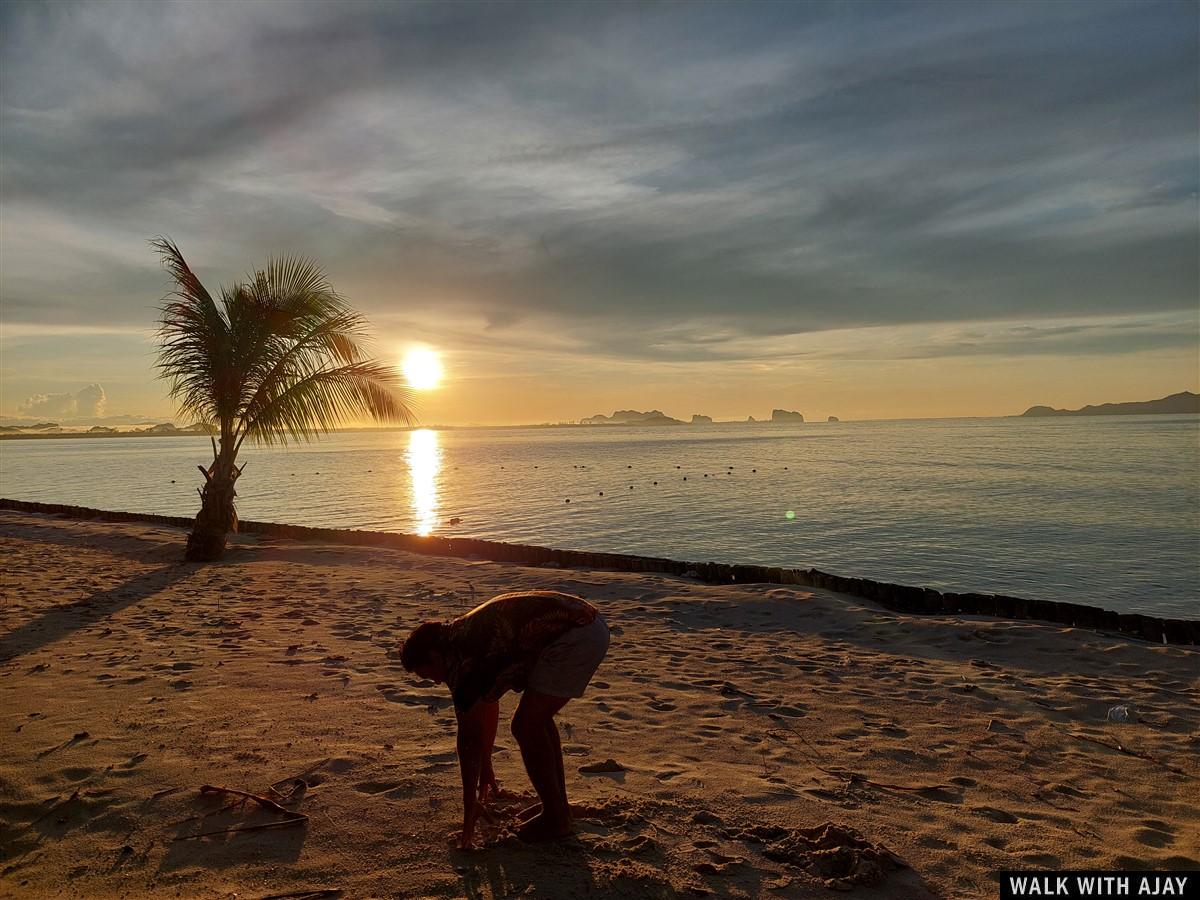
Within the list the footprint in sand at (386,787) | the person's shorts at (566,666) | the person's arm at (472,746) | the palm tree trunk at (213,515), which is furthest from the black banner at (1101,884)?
the palm tree trunk at (213,515)

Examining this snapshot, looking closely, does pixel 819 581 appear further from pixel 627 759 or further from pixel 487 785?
pixel 487 785

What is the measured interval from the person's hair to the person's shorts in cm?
58

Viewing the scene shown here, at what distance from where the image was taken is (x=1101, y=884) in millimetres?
4168

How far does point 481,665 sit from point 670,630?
7.01 metres

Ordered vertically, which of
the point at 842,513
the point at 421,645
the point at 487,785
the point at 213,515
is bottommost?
the point at 842,513

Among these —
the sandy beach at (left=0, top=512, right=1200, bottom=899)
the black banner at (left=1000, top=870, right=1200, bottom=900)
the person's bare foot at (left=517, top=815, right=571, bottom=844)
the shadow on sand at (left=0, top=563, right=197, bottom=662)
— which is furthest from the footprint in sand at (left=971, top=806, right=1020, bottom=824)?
the shadow on sand at (left=0, top=563, right=197, bottom=662)

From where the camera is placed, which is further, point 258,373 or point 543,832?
point 258,373

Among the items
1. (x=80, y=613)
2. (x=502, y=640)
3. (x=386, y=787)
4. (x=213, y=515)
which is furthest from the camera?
(x=213, y=515)

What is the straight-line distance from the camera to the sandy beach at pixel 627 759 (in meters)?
4.03

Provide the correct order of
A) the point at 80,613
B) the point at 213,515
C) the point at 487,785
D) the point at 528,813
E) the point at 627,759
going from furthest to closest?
the point at 213,515 < the point at 80,613 < the point at 627,759 < the point at 487,785 < the point at 528,813

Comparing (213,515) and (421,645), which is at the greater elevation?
(421,645)

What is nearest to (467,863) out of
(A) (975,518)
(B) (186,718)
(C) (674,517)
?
(B) (186,718)

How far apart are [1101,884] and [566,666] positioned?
3425 mm

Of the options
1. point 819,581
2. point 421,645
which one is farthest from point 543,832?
point 819,581
